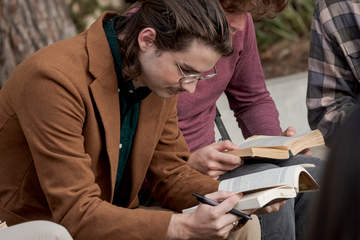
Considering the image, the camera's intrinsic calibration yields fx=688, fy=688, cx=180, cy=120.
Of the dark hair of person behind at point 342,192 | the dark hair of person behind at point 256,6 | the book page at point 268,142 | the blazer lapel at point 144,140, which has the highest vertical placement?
the dark hair of person behind at point 342,192

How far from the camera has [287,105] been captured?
220 inches

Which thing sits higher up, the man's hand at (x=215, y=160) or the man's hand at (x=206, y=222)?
the man's hand at (x=206, y=222)

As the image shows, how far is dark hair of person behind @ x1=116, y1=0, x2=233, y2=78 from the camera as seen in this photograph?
7.34ft

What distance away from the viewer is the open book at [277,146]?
103 inches

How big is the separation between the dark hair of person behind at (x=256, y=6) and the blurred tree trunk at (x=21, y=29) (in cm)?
204

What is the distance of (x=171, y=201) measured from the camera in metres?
2.62

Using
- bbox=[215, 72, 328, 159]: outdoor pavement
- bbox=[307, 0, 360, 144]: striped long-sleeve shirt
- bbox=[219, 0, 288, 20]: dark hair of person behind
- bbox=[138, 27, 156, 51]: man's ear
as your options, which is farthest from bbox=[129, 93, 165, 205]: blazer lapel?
bbox=[215, 72, 328, 159]: outdoor pavement

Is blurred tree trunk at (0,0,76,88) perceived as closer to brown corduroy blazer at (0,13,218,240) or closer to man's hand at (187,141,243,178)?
man's hand at (187,141,243,178)

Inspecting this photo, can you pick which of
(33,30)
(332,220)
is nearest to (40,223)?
(332,220)

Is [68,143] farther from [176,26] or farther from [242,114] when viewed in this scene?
[242,114]

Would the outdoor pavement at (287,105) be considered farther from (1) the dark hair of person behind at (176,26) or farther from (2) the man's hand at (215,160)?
(1) the dark hair of person behind at (176,26)

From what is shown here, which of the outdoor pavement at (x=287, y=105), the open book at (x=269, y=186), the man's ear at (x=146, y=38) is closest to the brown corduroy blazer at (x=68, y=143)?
the man's ear at (x=146, y=38)

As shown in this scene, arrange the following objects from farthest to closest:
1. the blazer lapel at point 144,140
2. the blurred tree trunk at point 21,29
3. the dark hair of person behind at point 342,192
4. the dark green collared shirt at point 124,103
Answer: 1. the blurred tree trunk at point 21,29
2. the blazer lapel at point 144,140
3. the dark green collared shirt at point 124,103
4. the dark hair of person behind at point 342,192

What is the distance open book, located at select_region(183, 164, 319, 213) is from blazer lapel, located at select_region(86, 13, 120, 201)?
334 millimetres
